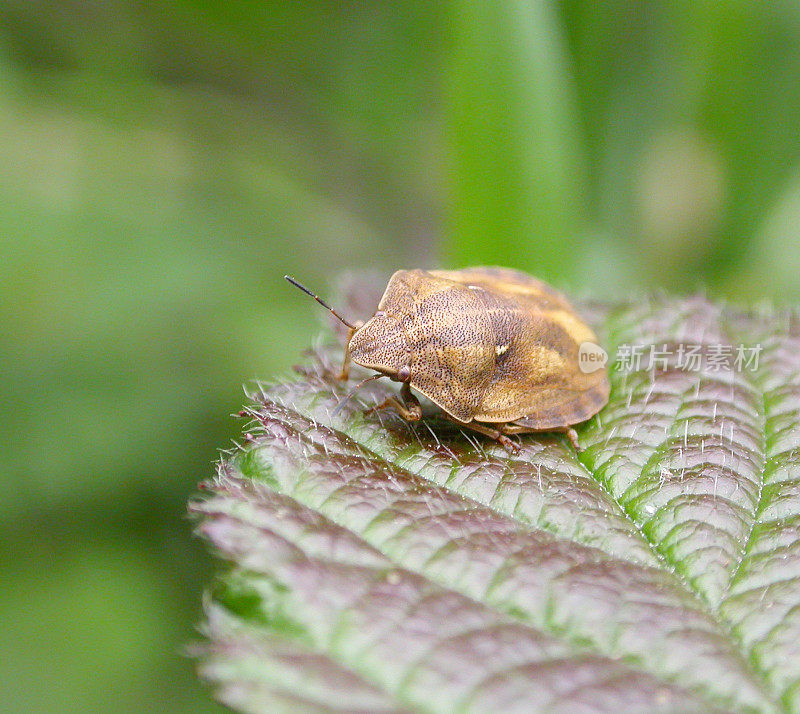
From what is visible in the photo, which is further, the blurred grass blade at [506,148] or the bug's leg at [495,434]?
the blurred grass blade at [506,148]

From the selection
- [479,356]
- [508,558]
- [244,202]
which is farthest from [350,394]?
[244,202]

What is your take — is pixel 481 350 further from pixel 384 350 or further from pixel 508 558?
pixel 508 558

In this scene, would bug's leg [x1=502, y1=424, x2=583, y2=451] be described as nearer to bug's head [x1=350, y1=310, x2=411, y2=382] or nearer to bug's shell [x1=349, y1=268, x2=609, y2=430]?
bug's shell [x1=349, y1=268, x2=609, y2=430]

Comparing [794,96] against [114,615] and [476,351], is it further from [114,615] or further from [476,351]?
[114,615]

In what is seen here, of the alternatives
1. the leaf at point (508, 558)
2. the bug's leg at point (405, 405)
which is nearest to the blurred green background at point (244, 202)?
the bug's leg at point (405, 405)

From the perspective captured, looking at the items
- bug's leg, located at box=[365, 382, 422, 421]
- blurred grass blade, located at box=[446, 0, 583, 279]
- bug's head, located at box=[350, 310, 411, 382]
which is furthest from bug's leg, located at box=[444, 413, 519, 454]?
blurred grass blade, located at box=[446, 0, 583, 279]

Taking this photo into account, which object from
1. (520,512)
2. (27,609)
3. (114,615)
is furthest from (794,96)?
(27,609)

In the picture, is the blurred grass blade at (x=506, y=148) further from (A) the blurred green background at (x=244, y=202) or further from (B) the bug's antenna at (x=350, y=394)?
(B) the bug's antenna at (x=350, y=394)
